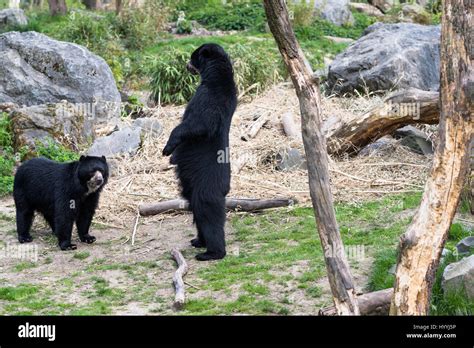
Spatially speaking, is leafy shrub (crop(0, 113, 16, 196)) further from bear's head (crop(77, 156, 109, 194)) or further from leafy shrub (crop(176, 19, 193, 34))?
leafy shrub (crop(176, 19, 193, 34))

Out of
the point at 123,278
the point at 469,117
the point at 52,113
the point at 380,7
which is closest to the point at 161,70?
the point at 52,113

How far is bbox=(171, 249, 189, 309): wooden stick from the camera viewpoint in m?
6.88

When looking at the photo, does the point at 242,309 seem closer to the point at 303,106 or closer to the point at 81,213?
the point at 303,106

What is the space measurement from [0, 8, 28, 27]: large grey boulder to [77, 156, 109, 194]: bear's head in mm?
14695

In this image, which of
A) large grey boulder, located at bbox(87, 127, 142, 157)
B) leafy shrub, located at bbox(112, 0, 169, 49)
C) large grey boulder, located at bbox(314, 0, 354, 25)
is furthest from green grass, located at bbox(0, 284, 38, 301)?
large grey boulder, located at bbox(314, 0, 354, 25)

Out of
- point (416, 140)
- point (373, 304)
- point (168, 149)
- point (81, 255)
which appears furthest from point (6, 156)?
point (373, 304)

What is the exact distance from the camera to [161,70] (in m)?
15.6

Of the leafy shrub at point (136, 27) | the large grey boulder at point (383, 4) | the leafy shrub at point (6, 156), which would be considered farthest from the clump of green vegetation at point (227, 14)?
the leafy shrub at point (6, 156)

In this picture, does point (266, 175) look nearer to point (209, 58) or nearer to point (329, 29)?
point (209, 58)

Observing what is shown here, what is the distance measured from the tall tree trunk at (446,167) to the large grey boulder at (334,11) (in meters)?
19.5

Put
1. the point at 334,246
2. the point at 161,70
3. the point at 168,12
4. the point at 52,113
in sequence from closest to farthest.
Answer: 1. the point at 334,246
2. the point at 52,113
3. the point at 161,70
4. the point at 168,12

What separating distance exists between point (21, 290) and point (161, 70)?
8.67 metres

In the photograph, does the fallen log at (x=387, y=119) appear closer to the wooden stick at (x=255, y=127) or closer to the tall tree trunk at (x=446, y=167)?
the wooden stick at (x=255, y=127)

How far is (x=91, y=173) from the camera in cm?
886
